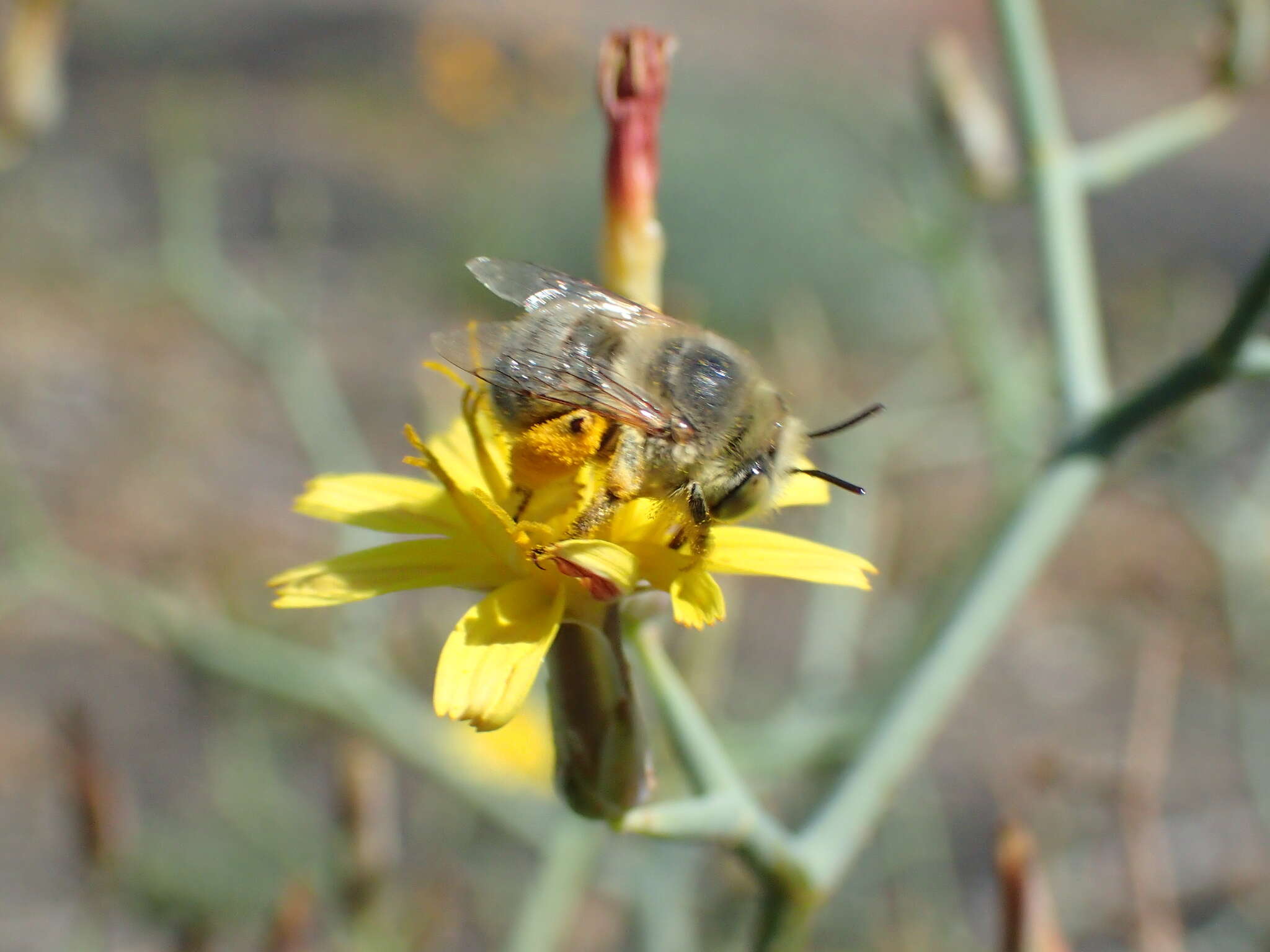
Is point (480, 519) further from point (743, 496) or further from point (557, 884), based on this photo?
point (557, 884)

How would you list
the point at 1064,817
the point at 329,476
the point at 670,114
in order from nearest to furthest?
the point at 329,476
the point at 1064,817
the point at 670,114

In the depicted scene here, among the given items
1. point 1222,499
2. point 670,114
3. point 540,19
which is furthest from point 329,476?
point 540,19

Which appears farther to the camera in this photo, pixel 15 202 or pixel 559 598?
pixel 15 202

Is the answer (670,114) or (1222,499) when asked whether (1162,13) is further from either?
(1222,499)

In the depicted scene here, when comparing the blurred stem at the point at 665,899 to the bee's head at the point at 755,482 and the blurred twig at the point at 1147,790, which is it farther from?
the bee's head at the point at 755,482

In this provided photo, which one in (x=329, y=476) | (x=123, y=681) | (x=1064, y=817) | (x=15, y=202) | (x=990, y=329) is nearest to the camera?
(x=329, y=476)

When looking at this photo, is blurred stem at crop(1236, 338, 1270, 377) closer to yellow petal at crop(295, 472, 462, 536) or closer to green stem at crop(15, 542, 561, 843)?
yellow petal at crop(295, 472, 462, 536)

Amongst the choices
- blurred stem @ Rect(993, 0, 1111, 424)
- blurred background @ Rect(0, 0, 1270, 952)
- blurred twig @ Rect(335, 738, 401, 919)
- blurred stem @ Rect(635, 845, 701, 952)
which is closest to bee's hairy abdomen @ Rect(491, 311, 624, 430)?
blurred background @ Rect(0, 0, 1270, 952)

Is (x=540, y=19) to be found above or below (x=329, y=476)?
below
